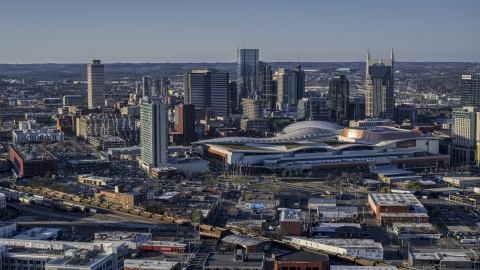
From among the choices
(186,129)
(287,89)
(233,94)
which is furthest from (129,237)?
(233,94)

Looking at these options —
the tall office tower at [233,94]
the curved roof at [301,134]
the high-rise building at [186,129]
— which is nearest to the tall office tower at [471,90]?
the curved roof at [301,134]

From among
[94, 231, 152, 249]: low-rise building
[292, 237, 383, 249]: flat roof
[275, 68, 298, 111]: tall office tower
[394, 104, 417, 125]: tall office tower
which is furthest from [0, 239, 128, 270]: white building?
[275, 68, 298, 111]: tall office tower

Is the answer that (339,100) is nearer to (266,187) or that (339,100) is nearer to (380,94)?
(380,94)

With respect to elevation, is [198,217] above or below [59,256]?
below

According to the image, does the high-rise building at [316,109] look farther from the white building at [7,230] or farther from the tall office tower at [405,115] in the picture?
the white building at [7,230]

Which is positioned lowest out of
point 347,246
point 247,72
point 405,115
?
point 347,246

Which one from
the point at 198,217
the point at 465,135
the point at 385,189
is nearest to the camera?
the point at 198,217

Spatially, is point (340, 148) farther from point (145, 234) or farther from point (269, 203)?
point (145, 234)
